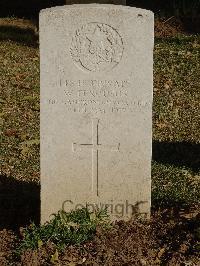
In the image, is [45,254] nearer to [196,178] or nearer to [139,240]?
[139,240]

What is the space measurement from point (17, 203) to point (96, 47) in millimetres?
1853

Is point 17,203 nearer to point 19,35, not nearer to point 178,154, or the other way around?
point 178,154

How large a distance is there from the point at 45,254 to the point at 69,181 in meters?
0.67

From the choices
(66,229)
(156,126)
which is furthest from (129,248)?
(156,126)

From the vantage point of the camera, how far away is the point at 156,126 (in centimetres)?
796

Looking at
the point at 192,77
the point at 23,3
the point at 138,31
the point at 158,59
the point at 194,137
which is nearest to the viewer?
the point at 138,31

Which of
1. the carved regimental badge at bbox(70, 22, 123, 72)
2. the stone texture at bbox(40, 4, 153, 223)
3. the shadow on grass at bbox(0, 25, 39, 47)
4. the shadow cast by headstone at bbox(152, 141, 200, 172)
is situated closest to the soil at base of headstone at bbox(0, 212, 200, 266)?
the stone texture at bbox(40, 4, 153, 223)

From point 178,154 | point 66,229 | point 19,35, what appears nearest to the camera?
point 66,229

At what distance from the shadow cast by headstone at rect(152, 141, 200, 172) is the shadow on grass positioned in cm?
561

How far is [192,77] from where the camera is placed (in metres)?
9.99

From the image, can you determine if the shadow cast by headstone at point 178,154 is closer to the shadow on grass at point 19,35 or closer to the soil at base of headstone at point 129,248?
the soil at base of headstone at point 129,248

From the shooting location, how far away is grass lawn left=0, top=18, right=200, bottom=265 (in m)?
5.60

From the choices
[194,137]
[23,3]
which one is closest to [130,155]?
[194,137]

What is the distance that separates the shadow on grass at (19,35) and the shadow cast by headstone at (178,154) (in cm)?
561
